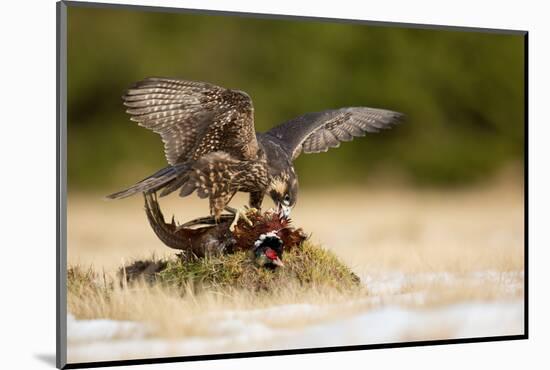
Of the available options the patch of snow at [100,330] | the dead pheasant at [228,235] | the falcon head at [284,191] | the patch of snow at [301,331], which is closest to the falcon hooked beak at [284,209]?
the falcon head at [284,191]

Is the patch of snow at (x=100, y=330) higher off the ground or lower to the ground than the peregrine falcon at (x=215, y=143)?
lower

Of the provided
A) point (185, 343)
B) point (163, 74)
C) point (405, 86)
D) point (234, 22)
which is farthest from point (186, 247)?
point (405, 86)

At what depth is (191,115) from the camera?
4.82 meters

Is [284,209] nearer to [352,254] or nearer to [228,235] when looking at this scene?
[228,235]

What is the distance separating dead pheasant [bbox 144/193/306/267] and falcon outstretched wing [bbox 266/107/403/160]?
481 mm

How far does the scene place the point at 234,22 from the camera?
498 cm

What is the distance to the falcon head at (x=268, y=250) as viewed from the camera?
4.83 m

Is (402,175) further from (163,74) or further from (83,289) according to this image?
(83,289)

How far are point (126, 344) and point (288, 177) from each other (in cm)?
121

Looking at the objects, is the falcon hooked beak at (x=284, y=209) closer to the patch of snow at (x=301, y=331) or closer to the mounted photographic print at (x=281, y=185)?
the mounted photographic print at (x=281, y=185)

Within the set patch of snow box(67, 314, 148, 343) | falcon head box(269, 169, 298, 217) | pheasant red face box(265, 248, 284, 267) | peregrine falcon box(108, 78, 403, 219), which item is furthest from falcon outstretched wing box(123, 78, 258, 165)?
patch of snow box(67, 314, 148, 343)

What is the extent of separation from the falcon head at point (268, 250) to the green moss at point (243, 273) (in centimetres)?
4

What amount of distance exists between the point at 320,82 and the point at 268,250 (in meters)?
1.03

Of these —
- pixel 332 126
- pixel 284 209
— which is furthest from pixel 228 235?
pixel 332 126
